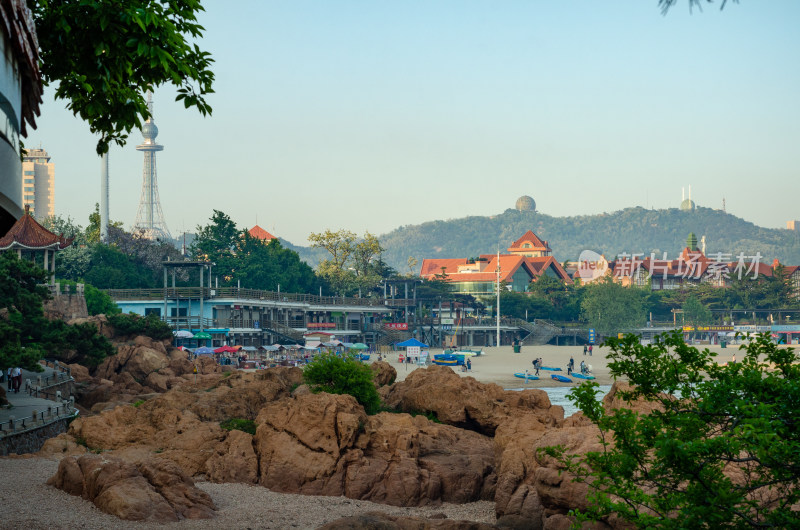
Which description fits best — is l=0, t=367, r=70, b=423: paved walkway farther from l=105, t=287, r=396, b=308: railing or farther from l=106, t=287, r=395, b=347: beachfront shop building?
l=105, t=287, r=396, b=308: railing

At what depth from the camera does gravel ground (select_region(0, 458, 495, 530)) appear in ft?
47.5

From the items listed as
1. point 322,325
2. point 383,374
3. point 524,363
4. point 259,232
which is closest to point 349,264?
point 322,325

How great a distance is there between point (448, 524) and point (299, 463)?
636 centimetres

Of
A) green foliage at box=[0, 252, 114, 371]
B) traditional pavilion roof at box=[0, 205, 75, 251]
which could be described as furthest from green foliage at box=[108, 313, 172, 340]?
green foliage at box=[0, 252, 114, 371]

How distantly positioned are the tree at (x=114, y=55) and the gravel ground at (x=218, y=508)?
6.77 meters

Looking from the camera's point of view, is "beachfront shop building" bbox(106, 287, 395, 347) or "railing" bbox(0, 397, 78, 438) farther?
"beachfront shop building" bbox(106, 287, 395, 347)

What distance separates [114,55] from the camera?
950 cm

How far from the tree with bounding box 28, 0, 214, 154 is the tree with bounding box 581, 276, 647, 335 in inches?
3683

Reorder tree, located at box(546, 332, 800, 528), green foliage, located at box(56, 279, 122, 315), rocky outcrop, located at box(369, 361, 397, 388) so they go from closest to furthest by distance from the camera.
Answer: tree, located at box(546, 332, 800, 528)
rocky outcrop, located at box(369, 361, 397, 388)
green foliage, located at box(56, 279, 122, 315)

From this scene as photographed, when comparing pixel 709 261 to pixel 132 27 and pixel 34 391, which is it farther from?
pixel 132 27

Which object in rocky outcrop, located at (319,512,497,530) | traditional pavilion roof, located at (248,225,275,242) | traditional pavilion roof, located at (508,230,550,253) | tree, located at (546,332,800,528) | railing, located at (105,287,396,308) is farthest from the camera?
traditional pavilion roof, located at (508,230,550,253)

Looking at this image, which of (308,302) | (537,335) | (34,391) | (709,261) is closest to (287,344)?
(308,302)

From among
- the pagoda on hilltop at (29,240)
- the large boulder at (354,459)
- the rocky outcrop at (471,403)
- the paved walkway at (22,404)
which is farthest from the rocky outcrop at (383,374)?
the pagoda on hilltop at (29,240)

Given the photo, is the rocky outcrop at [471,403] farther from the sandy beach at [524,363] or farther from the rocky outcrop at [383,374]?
the sandy beach at [524,363]
